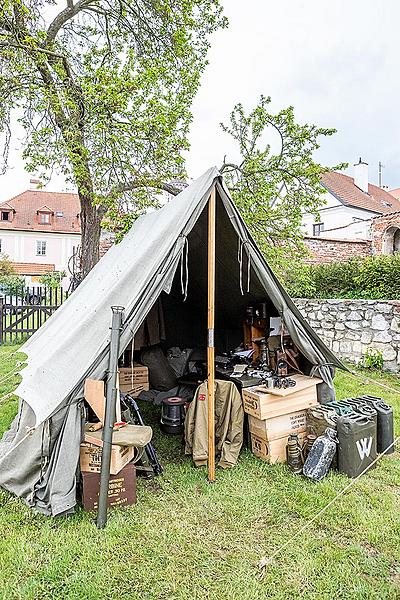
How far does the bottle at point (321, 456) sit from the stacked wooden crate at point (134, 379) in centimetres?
224

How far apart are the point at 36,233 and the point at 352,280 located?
2373 centimetres

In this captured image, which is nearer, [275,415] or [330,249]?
[275,415]

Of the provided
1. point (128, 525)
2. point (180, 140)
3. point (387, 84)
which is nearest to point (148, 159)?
point (180, 140)

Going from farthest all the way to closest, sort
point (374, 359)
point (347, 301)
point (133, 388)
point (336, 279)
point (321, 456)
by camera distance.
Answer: point (336, 279) < point (347, 301) < point (374, 359) < point (133, 388) < point (321, 456)

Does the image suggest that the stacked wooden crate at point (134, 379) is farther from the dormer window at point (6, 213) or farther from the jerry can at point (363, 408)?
the dormer window at point (6, 213)

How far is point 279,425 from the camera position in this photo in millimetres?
3486

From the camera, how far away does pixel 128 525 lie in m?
2.59

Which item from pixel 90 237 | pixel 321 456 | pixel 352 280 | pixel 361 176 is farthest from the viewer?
pixel 361 176

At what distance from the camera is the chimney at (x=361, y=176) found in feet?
71.8

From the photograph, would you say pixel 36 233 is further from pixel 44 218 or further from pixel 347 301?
pixel 347 301

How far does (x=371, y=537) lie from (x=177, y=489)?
131cm

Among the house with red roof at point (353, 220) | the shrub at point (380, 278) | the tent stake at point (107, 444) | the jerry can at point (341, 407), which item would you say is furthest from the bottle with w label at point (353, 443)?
the house with red roof at point (353, 220)

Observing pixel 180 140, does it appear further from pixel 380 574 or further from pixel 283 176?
pixel 380 574

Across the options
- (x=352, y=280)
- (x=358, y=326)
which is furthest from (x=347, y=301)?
(x=352, y=280)
